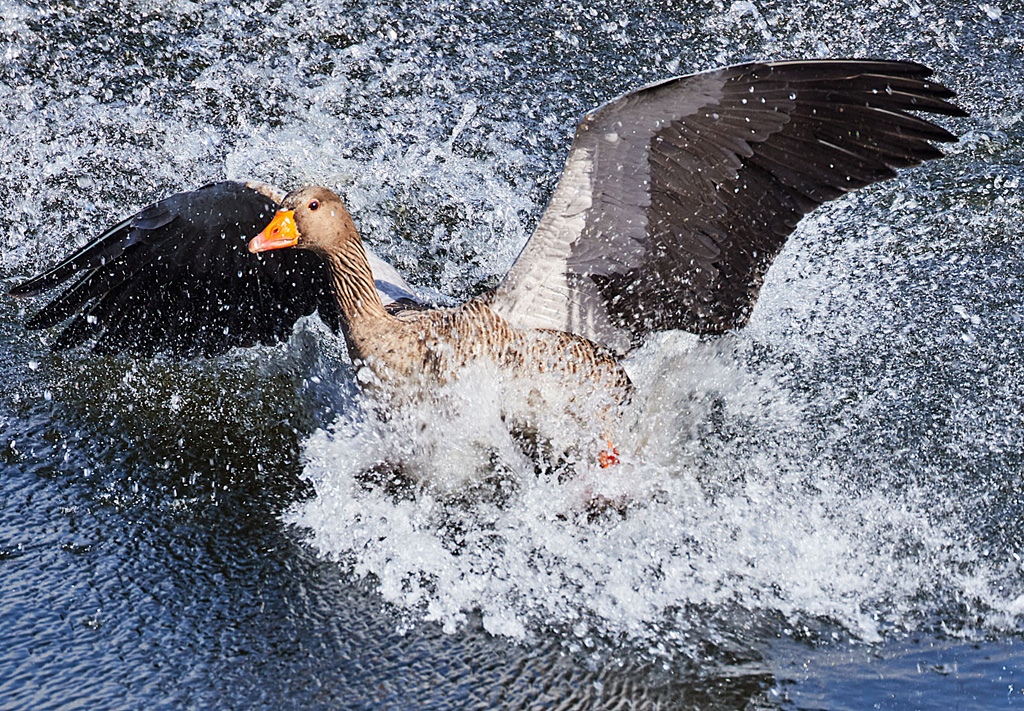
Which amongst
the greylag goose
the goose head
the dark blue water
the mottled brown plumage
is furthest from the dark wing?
the goose head

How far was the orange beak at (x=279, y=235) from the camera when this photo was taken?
13.5 feet

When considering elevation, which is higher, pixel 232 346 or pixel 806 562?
pixel 232 346

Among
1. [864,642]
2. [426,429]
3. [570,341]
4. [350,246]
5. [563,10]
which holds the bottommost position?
[864,642]

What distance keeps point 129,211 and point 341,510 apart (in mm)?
3386

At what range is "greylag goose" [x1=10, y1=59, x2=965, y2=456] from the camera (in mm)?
3738

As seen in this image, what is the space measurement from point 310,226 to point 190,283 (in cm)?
94

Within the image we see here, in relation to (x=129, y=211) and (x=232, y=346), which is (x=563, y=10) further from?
(x=232, y=346)

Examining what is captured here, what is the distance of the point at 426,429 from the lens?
4227 millimetres

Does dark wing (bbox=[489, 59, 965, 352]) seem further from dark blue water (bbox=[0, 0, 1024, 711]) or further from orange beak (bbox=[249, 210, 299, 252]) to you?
orange beak (bbox=[249, 210, 299, 252])

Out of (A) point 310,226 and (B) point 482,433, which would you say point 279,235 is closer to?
(A) point 310,226

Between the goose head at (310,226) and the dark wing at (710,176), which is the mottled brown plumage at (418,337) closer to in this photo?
A: the goose head at (310,226)

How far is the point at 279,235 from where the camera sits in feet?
13.6

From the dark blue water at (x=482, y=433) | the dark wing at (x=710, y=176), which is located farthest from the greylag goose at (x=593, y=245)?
the dark blue water at (x=482, y=433)

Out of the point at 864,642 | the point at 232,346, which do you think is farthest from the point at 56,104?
the point at 864,642
